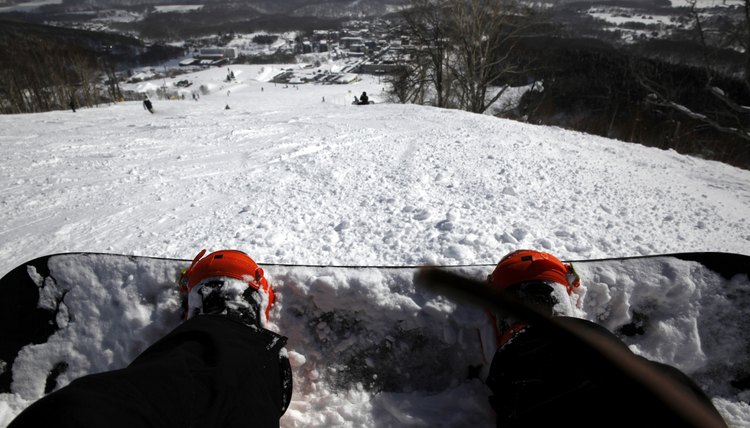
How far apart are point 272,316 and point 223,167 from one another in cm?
436

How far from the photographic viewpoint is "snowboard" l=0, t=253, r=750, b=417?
7.32 feet

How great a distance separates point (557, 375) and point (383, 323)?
1.10m

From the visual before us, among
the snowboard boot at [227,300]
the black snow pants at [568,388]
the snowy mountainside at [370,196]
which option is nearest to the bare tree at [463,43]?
the snowy mountainside at [370,196]

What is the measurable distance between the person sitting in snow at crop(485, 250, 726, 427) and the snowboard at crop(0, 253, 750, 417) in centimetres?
25

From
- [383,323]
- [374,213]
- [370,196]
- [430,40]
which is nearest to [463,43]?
[430,40]

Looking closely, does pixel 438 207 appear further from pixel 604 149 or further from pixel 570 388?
pixel 604 149

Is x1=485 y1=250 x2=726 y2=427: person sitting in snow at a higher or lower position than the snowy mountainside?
higher

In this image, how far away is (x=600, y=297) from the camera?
2.29 meters

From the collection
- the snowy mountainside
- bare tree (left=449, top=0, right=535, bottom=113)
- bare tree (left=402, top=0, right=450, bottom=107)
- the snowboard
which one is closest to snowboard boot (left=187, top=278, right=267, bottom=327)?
the snowboard

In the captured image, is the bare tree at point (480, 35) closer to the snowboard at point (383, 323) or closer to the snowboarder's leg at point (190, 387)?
the snowboard at point (383, 323)

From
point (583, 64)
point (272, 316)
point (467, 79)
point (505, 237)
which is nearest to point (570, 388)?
point (272, 316)

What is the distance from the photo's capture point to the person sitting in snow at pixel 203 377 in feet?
3.53

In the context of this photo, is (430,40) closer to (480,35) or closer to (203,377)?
(480,35)

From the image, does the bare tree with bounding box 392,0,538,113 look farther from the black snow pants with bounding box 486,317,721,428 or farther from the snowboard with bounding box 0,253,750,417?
the black snow pants with bounding box 486,317,721,428
